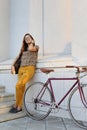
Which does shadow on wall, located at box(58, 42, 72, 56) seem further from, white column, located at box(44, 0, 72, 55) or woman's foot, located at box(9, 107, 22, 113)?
woman's foot, located at box(9, 107, 22, 113)

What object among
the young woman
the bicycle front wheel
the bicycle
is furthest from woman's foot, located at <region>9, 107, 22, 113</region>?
the bicycle front wheel

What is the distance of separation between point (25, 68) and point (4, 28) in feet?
6.61

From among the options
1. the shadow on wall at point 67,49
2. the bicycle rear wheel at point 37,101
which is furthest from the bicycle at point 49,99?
the shadow on wall at point 67,49

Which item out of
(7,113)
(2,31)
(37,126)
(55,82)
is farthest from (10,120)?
(2,31)

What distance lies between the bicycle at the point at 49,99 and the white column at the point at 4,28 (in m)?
2.00

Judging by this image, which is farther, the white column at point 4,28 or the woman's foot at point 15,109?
the white column at point 4,28

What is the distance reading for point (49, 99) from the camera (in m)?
5.34

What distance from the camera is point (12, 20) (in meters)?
7.41

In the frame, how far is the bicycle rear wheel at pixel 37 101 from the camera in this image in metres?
5.23

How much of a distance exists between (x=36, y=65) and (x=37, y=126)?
4.88 ft

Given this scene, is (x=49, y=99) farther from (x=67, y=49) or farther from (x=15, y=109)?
(x=67, y=49)

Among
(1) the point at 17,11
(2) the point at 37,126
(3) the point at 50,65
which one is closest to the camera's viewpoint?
(2) the point at 37,126

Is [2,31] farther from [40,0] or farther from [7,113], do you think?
[7,113]

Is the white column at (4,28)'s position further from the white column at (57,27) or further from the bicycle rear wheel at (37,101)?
the bicycle rear wheel at (37,101)
